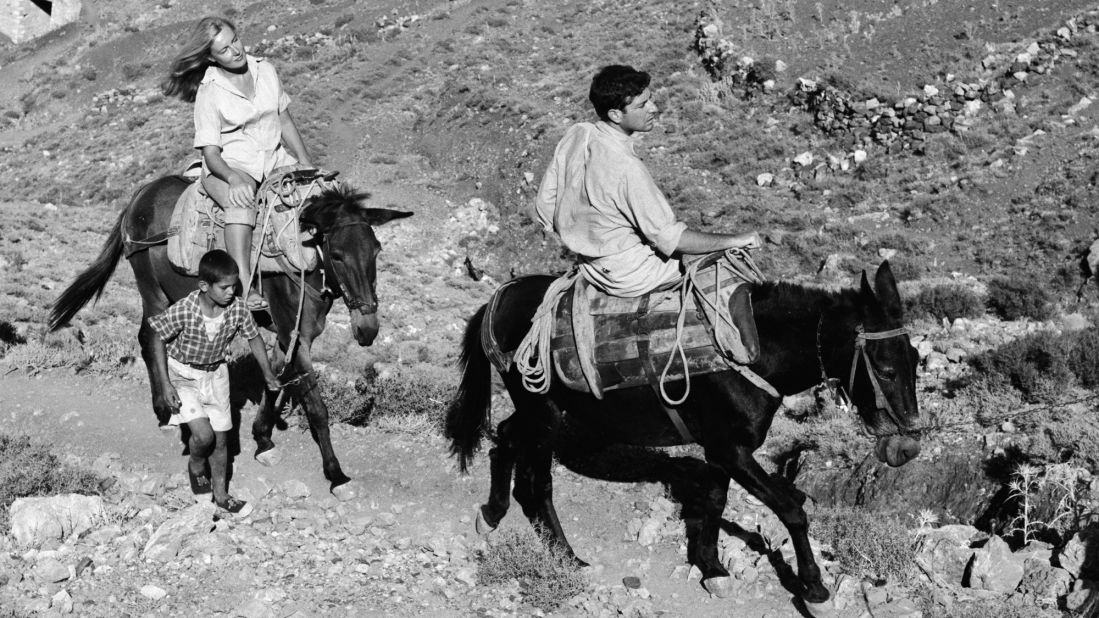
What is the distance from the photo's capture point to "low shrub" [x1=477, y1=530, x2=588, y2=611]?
19.3 ft

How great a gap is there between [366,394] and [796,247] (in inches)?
343

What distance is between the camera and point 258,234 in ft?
23.1

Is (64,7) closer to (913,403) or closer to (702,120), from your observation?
(702,120)

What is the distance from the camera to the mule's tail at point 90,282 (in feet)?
27.9

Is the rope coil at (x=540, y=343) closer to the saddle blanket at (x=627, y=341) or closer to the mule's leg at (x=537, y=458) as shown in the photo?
the saddle blanket at (x=627, y=341)

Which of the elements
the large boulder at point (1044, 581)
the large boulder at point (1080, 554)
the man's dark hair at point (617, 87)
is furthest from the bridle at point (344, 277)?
the large boulder at point (1080, 554)

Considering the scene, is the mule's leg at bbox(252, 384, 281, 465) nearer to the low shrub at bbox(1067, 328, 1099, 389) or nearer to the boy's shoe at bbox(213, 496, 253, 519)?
the boy's shoe at bbox(213, 496, 253, 519)

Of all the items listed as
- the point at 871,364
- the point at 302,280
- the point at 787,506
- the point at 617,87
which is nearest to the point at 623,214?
the point at 617,87

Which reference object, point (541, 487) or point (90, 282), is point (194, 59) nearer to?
point (90, 282)

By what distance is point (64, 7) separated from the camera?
44.4 metres

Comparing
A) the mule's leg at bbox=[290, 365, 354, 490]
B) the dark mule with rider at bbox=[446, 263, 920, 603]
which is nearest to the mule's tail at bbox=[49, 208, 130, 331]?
the mule's leg at bbox=[290, 365, 354, 490]

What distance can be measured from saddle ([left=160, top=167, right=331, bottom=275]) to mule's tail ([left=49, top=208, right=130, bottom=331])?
58.5 inches

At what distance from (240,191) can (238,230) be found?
0.94 ft

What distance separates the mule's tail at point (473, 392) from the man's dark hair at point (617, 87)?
1.99m
